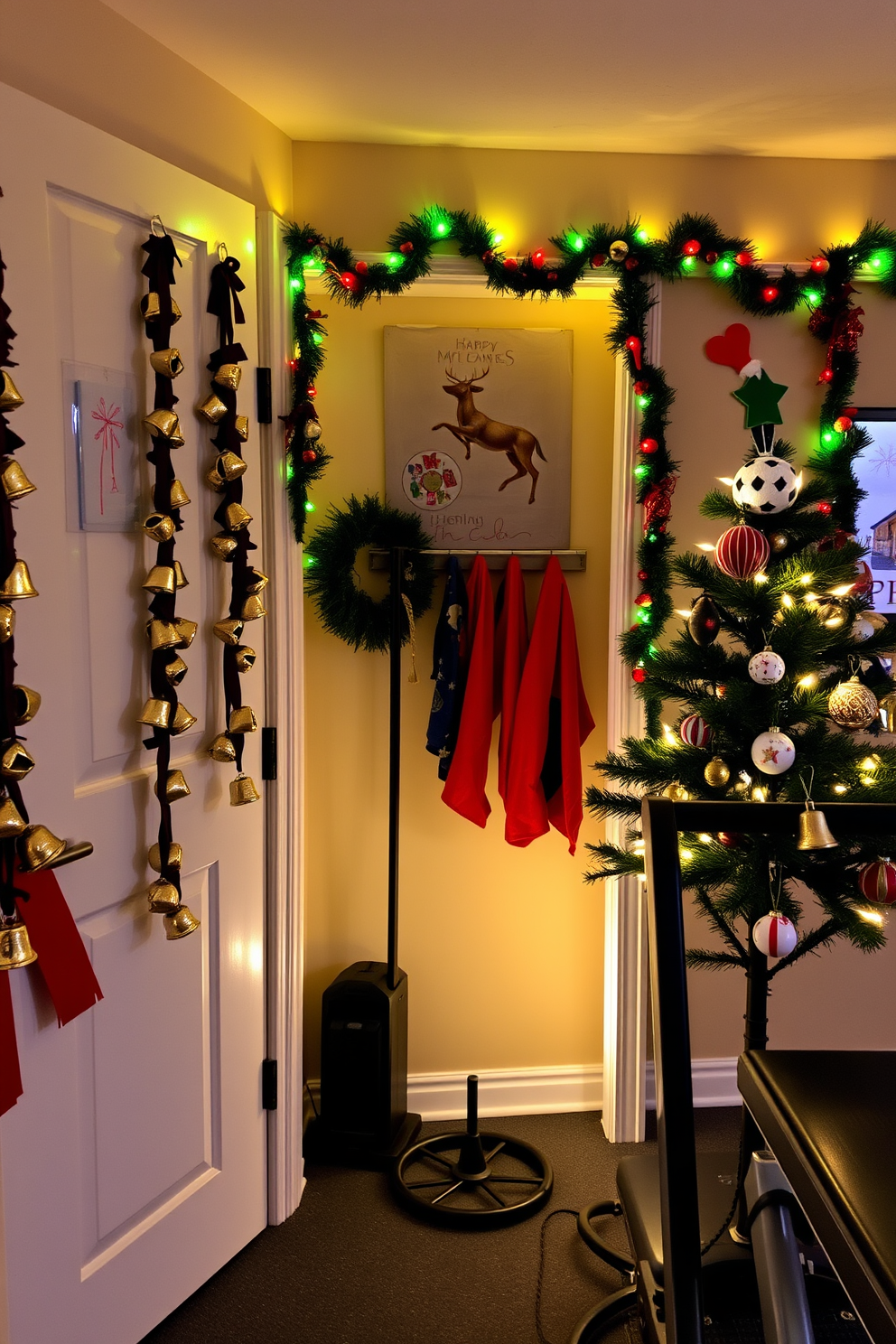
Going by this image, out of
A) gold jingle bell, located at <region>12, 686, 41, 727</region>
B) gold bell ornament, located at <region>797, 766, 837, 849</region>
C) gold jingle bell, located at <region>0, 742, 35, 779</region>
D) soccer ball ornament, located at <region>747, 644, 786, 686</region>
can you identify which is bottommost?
gold jingle bell, located at <region>0, 742, 35, 779</region>

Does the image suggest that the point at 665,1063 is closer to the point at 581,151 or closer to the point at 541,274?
the point at 541,274

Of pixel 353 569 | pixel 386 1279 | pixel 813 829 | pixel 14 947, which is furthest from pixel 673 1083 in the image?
pixel 353 569

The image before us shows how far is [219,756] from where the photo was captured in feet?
6.54

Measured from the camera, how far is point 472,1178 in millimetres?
2398

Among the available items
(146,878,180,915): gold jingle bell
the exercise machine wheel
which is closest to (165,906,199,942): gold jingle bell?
(146,878,180,915): gold jingle bell

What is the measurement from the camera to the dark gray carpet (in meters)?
1.96

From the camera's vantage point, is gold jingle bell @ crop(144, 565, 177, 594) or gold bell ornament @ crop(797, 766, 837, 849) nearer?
gold bell ornament @ crop(797, 766, 837, 849)

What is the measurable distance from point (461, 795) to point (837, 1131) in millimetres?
1651

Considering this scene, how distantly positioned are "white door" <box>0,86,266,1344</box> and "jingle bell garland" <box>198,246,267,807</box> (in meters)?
0.03

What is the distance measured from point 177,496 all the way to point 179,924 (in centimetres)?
79

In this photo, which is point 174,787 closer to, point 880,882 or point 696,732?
point 696,732

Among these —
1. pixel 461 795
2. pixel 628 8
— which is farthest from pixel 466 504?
pixel 628 8

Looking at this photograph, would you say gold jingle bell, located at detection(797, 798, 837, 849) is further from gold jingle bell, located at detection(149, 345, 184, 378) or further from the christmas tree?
gold jingle bell, located at detection(149, 345, 184, 378)

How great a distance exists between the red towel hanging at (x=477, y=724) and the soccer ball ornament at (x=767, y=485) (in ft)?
2.77
